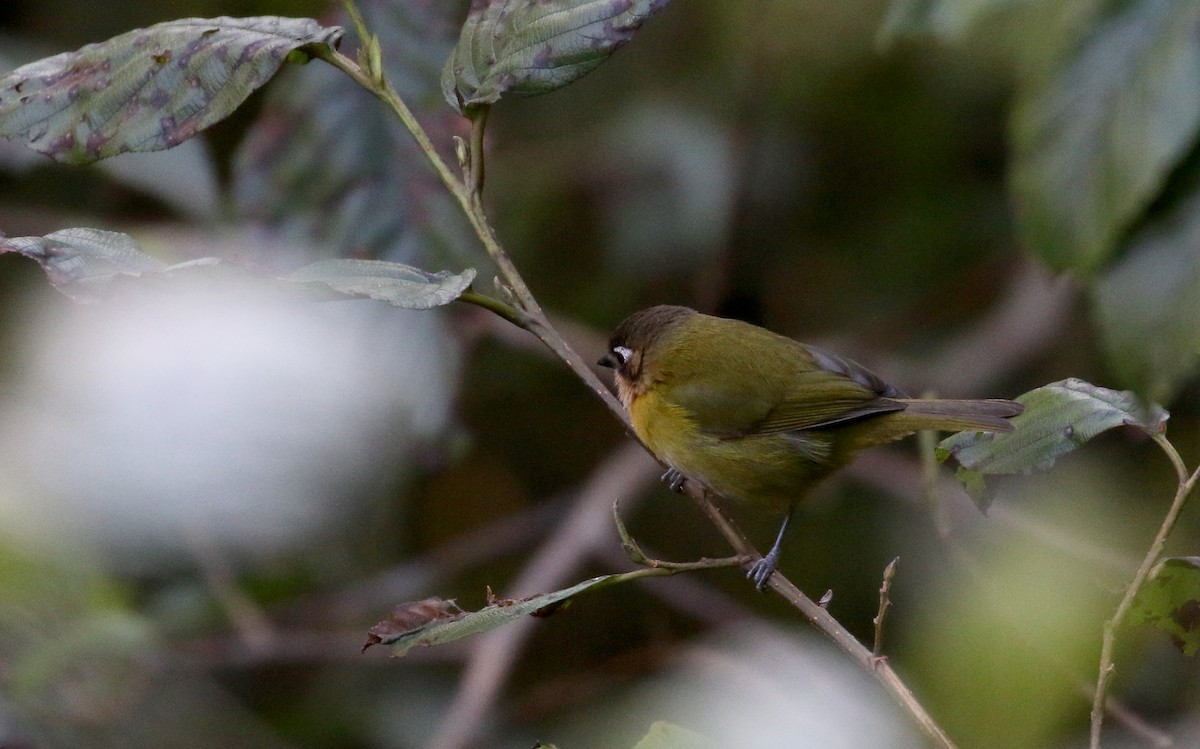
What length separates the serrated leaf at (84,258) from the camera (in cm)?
148

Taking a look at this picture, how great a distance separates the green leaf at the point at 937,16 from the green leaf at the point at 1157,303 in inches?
25.1

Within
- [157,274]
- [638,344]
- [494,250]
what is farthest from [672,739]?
[638,344]

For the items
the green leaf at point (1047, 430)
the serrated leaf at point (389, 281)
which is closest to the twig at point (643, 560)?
the serrated leaf at point (389, 281)

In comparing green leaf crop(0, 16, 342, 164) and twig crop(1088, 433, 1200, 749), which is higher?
green leaf crop(0, 16, 342, 164)

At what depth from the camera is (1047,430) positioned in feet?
5.81

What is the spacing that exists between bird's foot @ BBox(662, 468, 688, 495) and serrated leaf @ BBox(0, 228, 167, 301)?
1.56 metres

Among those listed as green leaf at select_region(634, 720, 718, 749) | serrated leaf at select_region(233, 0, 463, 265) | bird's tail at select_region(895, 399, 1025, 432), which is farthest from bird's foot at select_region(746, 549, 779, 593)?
serrated leaf at select_region(233, 0, 463, 265)

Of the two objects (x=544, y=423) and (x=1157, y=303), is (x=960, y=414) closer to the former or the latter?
(x=1157, y=303)

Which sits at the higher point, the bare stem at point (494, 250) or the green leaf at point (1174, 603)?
the bare stem at point (494, 250)

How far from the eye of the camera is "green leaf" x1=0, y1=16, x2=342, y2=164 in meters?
1.67

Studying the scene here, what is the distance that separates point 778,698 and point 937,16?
4.56 feet

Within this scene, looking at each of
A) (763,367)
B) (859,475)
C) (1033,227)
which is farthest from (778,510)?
(1033,227)

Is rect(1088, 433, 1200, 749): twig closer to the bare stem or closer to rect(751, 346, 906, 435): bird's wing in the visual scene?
the bare stem

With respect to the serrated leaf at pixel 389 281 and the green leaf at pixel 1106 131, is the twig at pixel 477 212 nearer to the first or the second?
the serrated leaf at pixel 389 281
